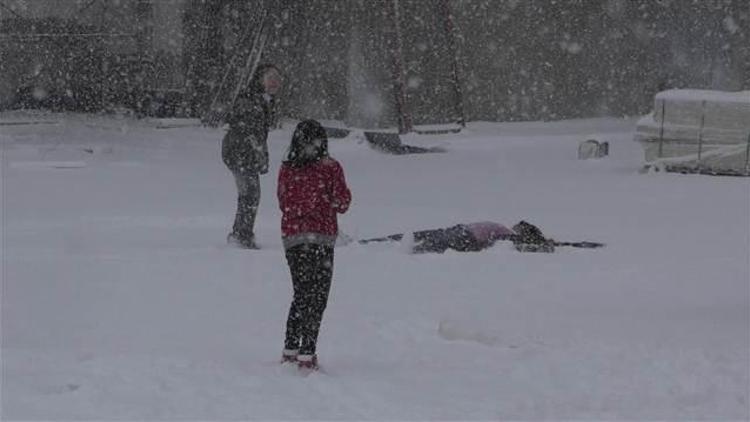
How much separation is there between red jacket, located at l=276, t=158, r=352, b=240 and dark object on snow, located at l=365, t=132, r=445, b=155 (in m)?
13.4

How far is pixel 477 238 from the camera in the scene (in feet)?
36.1

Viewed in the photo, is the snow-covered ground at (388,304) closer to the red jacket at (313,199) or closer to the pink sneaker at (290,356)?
the pink sneaker at (290,356)

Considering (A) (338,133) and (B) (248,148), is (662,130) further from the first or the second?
(B) (248,148)

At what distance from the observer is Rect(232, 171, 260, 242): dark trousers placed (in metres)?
10.7

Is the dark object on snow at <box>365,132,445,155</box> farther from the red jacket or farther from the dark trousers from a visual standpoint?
the red jacket

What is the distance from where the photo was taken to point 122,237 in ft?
38.2

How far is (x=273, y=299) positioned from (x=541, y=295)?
2124 millimetres

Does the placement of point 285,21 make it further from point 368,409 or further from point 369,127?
point 368,409

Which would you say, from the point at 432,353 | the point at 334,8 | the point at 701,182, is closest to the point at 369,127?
the point at 334,8

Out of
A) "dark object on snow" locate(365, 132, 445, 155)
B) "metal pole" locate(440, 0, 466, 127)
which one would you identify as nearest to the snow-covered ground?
"dark object on snow" locate(365, 132, 445, 155)

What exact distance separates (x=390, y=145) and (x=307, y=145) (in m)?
13.5

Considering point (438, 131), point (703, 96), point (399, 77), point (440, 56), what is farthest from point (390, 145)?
point (703, 96)

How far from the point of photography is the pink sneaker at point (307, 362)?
256 inches

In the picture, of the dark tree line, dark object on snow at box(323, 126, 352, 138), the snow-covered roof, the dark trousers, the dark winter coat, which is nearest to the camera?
the dark winter coat
